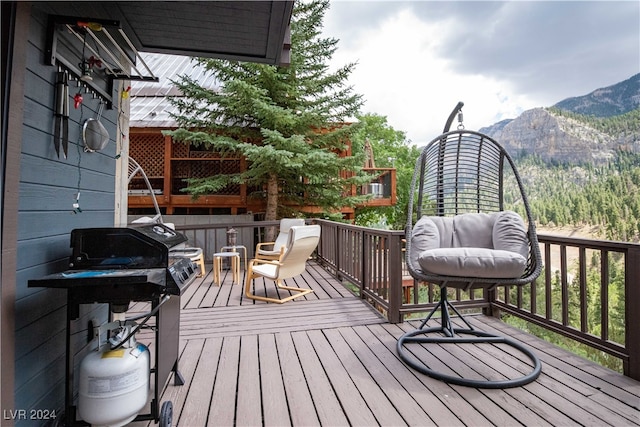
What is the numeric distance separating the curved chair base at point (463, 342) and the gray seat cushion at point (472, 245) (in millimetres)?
638

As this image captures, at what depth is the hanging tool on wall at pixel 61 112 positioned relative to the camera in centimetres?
160

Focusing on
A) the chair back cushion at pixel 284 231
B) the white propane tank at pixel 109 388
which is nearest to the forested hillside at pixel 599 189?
the chair back cushion at pixel 284 231

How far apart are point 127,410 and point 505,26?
5.75 meters

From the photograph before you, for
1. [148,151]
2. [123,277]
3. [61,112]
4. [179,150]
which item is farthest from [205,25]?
[148,151]

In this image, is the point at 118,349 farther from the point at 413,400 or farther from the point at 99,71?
the point at 99,71

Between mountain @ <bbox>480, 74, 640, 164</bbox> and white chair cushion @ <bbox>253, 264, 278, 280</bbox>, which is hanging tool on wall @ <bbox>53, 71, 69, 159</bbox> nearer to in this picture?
white chair cushion @ <bbox>253, 264, 278, 280</bbox>

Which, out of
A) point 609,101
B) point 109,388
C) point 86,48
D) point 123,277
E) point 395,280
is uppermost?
point 609,101

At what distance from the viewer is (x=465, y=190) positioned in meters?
3.26

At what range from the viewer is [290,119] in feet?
24.0

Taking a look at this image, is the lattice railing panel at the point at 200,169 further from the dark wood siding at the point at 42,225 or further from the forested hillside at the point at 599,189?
the forested hillside at the point at 599,189

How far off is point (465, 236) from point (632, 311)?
1.13m

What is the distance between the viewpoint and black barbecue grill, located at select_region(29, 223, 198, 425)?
4.49 ft

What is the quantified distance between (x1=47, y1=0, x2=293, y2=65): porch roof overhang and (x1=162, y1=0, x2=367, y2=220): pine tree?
4.41 m

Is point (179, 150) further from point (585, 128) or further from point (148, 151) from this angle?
point (585, 128)
